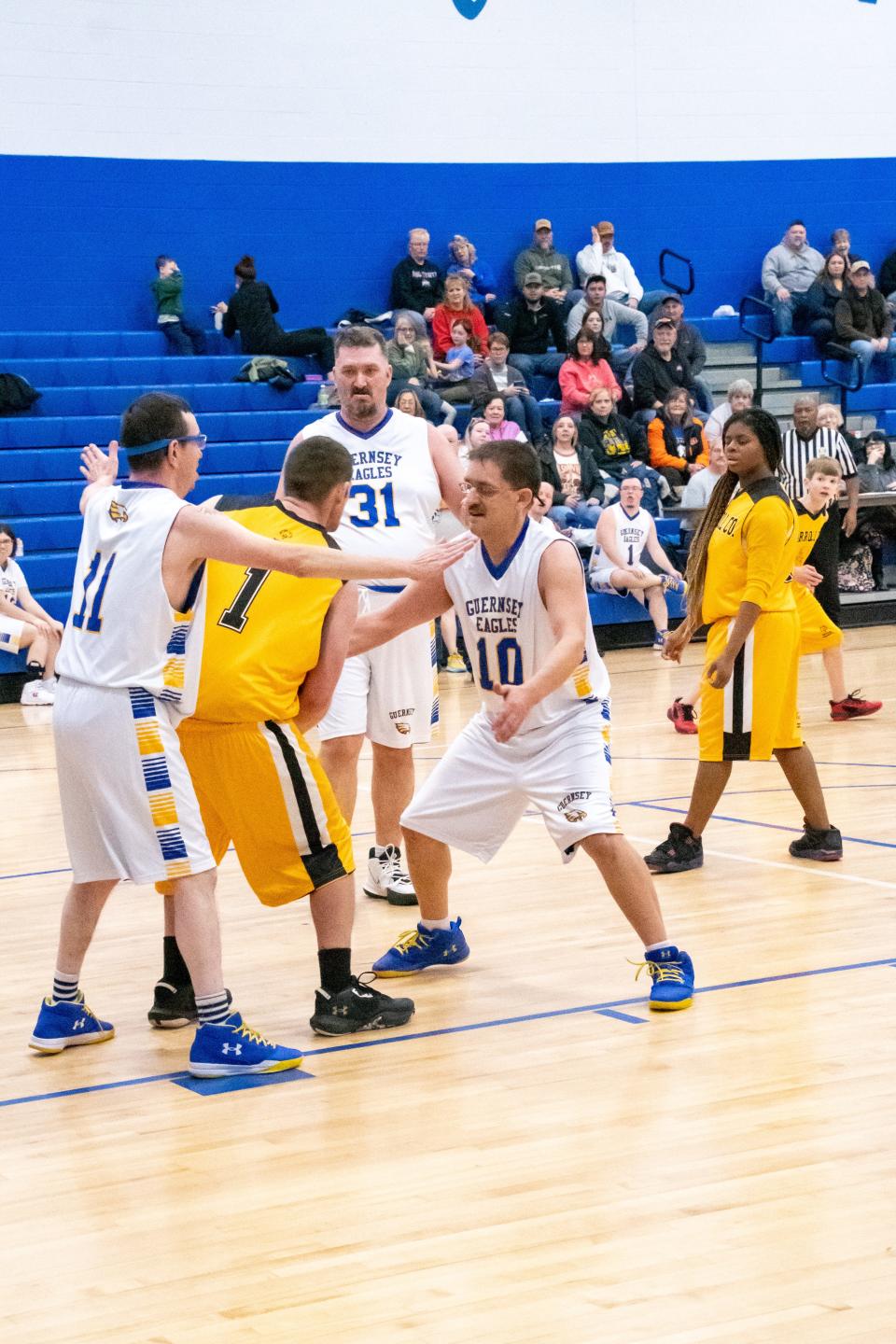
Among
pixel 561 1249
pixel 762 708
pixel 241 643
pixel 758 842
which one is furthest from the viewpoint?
pixel 758 842

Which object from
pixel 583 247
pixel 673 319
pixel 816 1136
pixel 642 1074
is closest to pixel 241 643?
pixel 642 1074

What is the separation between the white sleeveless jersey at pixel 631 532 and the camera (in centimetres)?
1322

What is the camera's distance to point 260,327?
14.9 m

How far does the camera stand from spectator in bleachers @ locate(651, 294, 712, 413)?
51.7 ft

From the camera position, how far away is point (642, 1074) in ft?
12.6

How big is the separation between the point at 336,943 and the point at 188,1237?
4.17 ft

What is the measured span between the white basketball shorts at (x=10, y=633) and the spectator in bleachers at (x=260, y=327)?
4.56 m

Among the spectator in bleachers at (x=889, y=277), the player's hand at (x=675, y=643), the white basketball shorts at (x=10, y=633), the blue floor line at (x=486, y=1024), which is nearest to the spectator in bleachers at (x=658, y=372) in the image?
the spectator in bleachers at (x=889, y=277)

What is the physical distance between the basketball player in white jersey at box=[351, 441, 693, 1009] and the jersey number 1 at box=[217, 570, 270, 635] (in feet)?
1.52

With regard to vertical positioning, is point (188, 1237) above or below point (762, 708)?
below

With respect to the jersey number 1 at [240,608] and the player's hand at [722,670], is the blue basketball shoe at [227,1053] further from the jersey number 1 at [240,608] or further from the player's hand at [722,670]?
the player's hand at [722,670]

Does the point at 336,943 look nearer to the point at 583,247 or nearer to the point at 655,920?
the point at 655,920

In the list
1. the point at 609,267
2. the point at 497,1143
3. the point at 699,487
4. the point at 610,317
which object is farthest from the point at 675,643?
the point at 609,267

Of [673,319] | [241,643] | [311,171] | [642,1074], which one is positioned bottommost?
[642,1074]
